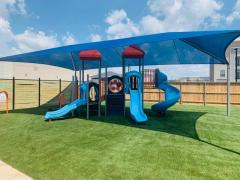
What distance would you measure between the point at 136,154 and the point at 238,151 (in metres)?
2.30

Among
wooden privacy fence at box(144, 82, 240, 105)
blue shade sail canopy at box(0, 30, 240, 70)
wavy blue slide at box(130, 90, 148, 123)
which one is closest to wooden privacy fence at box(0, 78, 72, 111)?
blue shade sail canopy at box(0, 30, 240, 70)

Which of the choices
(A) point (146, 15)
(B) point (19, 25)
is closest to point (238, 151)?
(A) point (146, 15)

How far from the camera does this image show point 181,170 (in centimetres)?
396

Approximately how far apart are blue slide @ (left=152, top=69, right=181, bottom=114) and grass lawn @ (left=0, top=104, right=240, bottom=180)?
167 centimetres

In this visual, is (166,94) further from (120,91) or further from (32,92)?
(32,92)

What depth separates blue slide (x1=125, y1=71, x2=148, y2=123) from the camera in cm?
794

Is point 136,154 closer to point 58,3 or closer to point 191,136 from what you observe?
point 191,136

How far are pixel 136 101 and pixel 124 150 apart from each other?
378 centimetres

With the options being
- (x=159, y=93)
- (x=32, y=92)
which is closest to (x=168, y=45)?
(x=159, y=93)

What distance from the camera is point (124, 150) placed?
505cm

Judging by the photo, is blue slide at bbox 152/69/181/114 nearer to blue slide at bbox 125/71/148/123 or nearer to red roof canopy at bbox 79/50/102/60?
blue slide at bbox 125/71/148/123

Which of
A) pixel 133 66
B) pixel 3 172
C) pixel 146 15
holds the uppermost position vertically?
pixel 146 15

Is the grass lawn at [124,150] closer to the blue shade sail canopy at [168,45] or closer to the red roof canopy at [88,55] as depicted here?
the blue shade sail canopy at [168,45]

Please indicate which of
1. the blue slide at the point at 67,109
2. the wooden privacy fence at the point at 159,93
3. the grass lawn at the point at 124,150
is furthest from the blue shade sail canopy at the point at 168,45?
the wooden privacy fence at the point at 159,93
